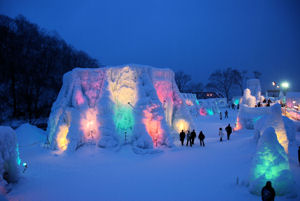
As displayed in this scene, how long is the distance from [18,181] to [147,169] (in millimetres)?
5622

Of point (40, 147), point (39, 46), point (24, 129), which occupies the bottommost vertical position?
point (40, 147)

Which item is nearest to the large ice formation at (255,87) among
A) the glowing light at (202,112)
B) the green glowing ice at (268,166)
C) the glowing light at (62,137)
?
the glowing light at (202,112)

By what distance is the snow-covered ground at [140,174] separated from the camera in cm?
645

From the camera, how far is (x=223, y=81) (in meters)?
53.0

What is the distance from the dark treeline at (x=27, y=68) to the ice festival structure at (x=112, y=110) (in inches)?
403

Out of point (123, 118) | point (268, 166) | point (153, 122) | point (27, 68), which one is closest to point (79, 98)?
point (123, 118)

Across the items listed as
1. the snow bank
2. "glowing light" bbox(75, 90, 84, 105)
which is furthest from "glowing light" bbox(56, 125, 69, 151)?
the snow bank

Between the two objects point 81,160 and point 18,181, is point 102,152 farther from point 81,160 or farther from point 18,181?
point 18,181

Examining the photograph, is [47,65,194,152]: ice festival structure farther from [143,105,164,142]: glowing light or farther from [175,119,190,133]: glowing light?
[175,119,190,133]: glowing light

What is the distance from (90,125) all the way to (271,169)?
10607 mm

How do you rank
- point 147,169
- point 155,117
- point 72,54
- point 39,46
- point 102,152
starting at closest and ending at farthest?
point 147,169
point 102,152
point 155,117
point 39,46
point 72,54

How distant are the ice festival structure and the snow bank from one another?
3833 millimetres

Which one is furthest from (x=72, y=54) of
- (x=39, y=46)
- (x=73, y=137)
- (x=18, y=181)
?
(x=18, y=181)

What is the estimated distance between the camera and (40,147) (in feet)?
45.4
